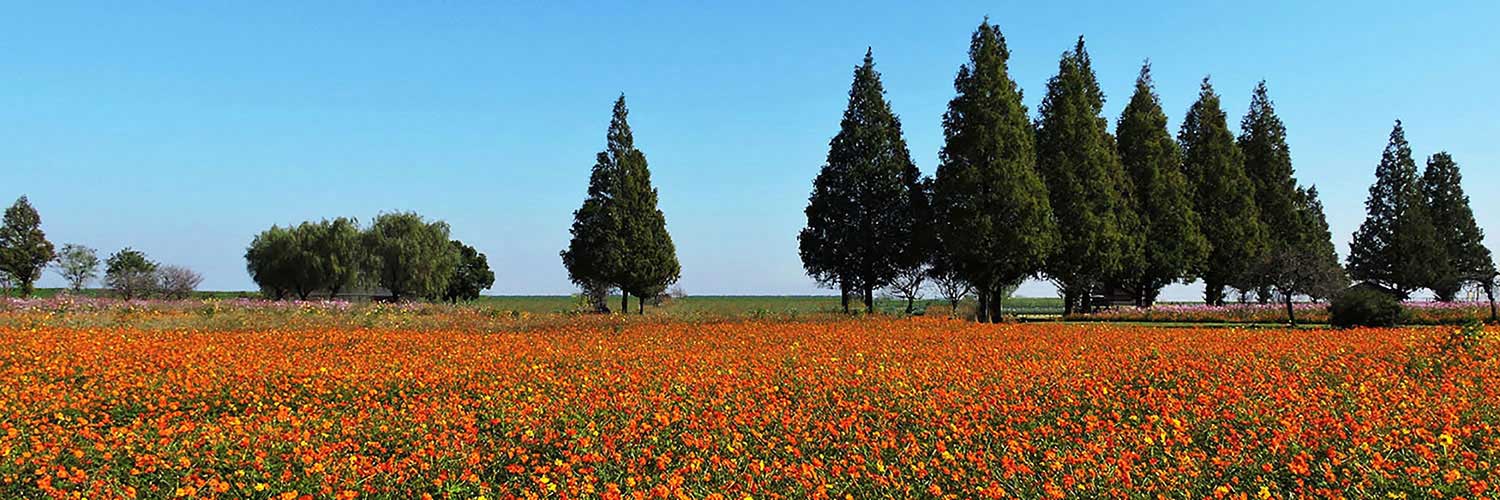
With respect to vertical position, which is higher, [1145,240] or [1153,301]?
[1145,240]

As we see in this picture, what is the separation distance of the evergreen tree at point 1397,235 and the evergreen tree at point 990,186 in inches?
1101

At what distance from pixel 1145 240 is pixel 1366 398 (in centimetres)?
3045

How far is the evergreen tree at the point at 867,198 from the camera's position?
3341 centimetres

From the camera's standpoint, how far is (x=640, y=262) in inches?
1511

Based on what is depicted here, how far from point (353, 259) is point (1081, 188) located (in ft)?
131

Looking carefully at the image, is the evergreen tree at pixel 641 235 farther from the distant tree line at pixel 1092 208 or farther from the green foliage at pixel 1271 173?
the green foliage at pixel 1271 173

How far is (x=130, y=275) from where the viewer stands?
5100 centimetres

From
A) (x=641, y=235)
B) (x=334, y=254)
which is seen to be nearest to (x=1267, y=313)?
(x=641, y=235)

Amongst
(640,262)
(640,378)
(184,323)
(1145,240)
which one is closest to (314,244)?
(640,262)

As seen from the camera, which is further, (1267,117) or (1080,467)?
(1267,117)

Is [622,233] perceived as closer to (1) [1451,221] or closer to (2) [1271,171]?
(2) [1271,171]

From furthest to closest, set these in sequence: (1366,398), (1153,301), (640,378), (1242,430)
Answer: (1153,301)
(640,378)
(1366,398)
(1242,430)

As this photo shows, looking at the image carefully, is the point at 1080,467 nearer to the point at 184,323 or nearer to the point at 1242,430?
the point at 1242,430

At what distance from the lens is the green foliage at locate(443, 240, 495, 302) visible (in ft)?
224
